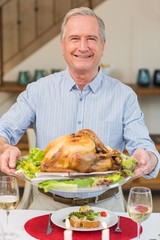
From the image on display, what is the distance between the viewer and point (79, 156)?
1.77 metres

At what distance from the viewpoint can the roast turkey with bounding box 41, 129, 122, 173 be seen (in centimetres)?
177

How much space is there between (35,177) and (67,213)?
33cm

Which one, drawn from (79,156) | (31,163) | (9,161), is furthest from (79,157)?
(9,161)

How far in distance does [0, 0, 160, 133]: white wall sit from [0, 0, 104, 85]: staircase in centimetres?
36

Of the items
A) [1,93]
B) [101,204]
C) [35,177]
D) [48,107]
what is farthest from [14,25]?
[35,177]

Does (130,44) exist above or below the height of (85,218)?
above

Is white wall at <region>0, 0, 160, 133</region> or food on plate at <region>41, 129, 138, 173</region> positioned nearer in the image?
food on plate at <region>41, 129, 138, 173</region>

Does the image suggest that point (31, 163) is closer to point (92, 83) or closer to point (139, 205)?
point (139, 205)

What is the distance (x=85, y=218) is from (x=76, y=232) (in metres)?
0.07

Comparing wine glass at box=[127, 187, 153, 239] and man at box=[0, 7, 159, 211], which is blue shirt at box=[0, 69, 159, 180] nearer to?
man at box=[0, 7, 159, 211]

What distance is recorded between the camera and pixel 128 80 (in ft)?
15.7

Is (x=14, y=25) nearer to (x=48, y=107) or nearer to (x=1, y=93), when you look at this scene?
(x=1, y=93)

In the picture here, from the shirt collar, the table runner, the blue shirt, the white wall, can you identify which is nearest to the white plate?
the table runner

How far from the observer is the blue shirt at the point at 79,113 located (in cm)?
248
